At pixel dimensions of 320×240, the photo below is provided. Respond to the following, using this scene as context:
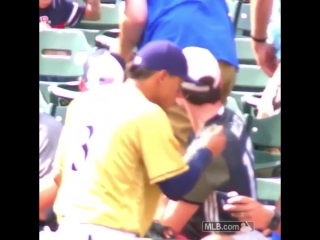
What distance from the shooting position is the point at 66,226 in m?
1.88

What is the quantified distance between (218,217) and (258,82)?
46 centimetres

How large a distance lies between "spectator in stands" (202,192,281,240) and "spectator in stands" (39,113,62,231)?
52 cm

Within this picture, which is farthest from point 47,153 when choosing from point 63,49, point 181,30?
point 181,30

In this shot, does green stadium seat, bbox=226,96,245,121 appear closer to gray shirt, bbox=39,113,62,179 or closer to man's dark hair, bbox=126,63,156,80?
man's dark hair, bbox=126,63,156,80

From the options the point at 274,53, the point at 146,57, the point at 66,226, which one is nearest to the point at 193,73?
the point at 146,57

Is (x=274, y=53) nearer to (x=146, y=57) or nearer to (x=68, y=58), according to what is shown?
(x=146, y=57)

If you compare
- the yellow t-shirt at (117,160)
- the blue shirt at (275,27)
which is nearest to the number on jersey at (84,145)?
the yellow t-shirt at (117,160)

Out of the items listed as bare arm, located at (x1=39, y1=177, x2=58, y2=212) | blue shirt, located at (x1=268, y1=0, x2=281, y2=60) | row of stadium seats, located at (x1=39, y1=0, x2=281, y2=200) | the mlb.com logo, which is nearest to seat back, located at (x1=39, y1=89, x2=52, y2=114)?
row of stadium seats, located at (x1=39, y1=0, x2=281, y2=200)

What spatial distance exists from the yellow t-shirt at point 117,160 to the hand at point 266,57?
378 mm

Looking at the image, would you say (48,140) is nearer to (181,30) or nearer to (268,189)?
(181,30)

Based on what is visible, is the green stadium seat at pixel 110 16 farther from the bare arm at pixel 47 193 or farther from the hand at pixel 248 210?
the hand at pixel 248 210

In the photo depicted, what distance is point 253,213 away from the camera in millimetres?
1966

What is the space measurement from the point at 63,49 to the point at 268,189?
82 cm

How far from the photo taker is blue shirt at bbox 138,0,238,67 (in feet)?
6.34
